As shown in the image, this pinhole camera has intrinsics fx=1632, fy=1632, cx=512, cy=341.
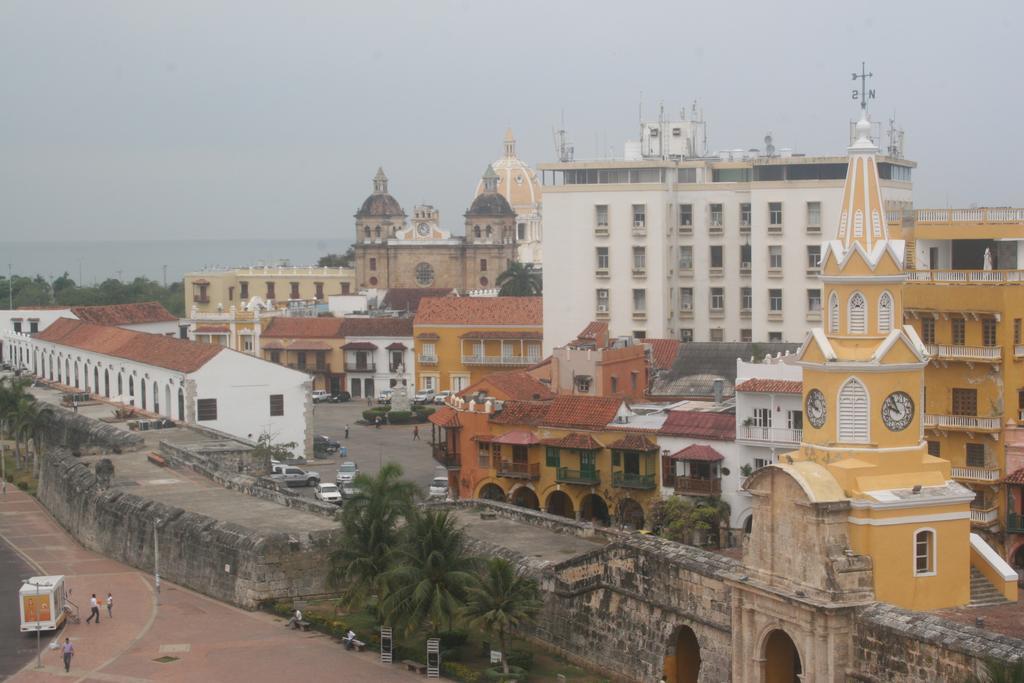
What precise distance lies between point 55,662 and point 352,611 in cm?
742

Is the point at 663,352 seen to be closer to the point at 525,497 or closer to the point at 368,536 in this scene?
the point at 525,497

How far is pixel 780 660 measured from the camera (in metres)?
32.3

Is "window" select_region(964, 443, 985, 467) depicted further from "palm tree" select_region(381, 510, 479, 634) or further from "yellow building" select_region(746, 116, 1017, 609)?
"palm tree" select_region(381, 510, 479, 634)

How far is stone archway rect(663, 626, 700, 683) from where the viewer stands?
118 ft

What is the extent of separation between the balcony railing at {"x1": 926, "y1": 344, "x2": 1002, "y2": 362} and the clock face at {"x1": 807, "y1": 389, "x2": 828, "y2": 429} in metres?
14.8

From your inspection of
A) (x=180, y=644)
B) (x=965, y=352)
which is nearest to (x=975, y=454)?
(x=965, y=352)

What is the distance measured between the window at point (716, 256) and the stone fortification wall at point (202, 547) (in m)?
33.8

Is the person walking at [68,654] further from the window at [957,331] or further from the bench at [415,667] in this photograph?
the window at [957,331]

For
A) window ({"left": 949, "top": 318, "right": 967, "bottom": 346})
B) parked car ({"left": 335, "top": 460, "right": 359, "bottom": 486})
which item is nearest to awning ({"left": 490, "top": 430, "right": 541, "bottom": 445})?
parked car ({"left": 335, "top": 460, "right": 359, "bottom": 486})

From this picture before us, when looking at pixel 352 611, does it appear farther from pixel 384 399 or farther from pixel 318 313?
pixel 318 313

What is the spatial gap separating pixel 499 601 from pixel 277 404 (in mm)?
36583

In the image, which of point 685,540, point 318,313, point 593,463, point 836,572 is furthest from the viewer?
point 318,313

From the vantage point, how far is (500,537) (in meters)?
44.7

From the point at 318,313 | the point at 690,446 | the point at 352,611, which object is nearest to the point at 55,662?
the point at 352,611
